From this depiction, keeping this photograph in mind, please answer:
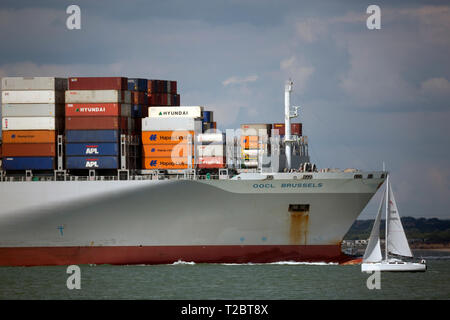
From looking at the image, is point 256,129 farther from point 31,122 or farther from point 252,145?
point 31,122

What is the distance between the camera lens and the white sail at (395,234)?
58.2 meters

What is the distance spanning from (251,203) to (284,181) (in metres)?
2.65

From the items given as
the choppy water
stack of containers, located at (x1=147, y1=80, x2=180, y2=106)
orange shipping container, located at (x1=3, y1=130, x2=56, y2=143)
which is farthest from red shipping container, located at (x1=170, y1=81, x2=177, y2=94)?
the choppy water

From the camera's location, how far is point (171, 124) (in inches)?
2552

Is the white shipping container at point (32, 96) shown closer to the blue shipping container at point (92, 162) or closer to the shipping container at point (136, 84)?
the blue shipping container at point (92, 162)

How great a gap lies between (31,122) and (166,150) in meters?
9.87

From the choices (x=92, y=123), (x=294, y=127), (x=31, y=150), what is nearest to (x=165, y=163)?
(x=92, y=123)

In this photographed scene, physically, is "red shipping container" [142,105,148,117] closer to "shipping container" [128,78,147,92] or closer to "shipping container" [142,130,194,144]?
"shipping container" [128,78,147,92]

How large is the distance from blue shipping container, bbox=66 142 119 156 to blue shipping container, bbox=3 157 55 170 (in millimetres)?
1740

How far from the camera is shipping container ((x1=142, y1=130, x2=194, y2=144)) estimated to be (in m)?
64.3

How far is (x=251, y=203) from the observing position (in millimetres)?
61156

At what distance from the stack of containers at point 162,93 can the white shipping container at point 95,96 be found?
3.82m

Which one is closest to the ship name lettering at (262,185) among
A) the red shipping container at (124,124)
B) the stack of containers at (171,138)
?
the stack of containers at (171,138)
